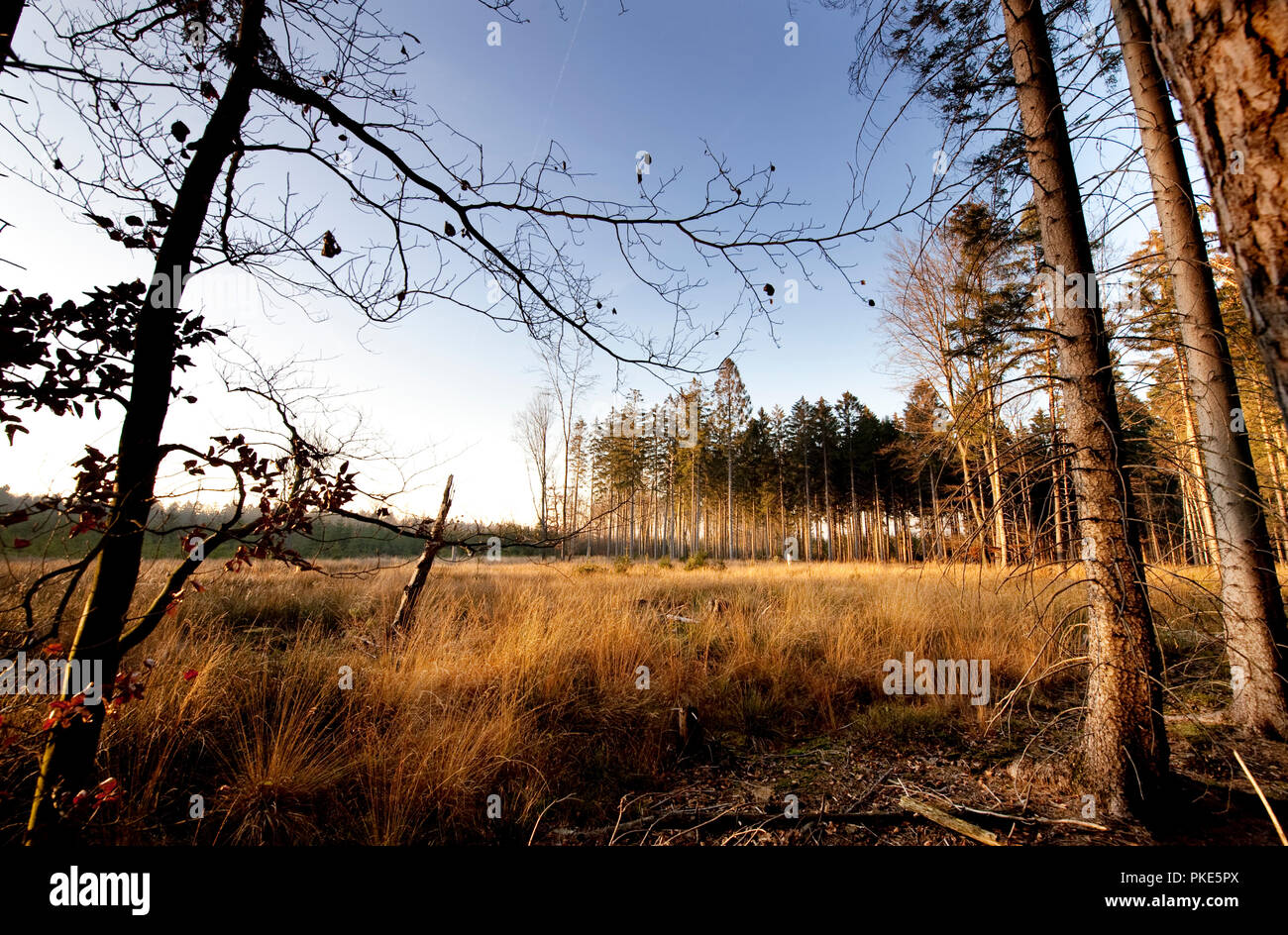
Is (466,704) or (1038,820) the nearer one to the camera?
(1038,820)

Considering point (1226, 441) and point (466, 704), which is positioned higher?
point (1226, 441)

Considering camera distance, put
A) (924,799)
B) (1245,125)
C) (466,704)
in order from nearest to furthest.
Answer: (1245,125) → (924,799) → (466,704)

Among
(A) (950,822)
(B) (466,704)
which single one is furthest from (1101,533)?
(B) (466,704)

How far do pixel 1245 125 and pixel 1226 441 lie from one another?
4295 mm

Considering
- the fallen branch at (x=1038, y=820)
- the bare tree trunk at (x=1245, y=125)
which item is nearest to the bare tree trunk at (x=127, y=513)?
the bare tree trunk at (x=1245, y=125)

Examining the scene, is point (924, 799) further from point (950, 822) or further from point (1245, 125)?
point (1245, 125)

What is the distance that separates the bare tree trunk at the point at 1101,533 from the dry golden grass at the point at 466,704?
0.23 meters

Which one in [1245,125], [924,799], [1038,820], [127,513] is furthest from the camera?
[924,799]

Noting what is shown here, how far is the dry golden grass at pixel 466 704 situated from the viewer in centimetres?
248

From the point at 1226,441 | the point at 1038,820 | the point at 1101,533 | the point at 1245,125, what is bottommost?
the point at 1038,820

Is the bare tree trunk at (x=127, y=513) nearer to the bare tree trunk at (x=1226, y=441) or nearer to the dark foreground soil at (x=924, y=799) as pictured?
the dark foreground soil at (x=924, y=799)

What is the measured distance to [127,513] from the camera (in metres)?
1.66
